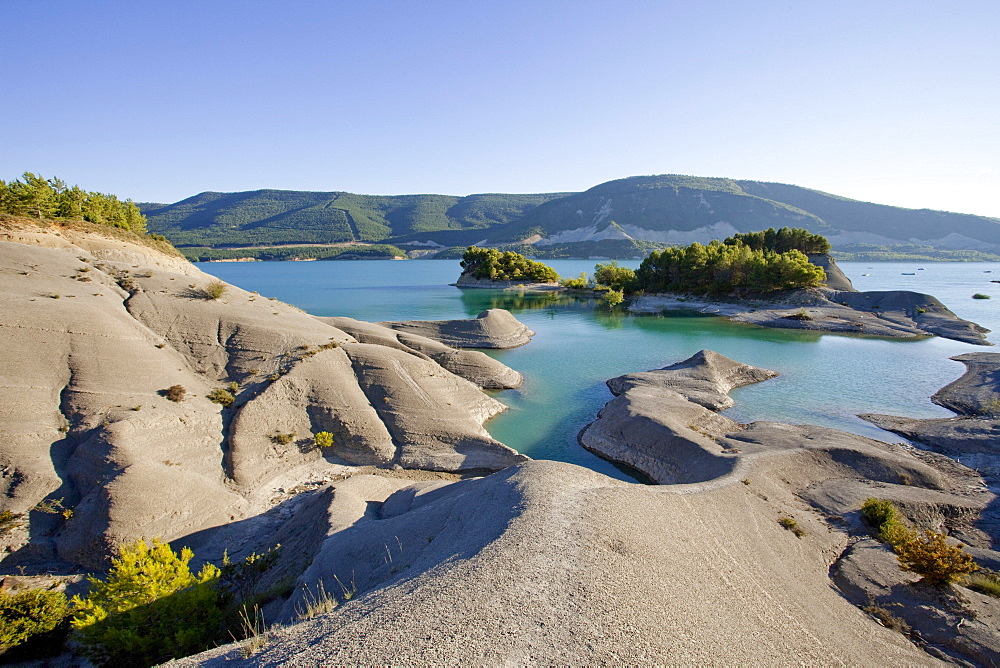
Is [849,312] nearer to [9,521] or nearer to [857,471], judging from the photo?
[857,471]

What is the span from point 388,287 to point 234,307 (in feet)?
282

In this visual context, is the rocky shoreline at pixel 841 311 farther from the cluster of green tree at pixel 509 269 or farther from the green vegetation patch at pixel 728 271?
the cluster of green tree at pixel 509 269

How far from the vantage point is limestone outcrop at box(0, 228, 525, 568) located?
15102 millimetres

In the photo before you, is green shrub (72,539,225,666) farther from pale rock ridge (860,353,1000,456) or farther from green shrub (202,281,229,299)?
pale rock ridge (860,353,1000,456)

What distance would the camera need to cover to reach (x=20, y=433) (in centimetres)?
1598

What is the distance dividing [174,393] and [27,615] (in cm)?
1160

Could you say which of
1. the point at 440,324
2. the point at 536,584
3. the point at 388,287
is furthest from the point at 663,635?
the point at 388,287

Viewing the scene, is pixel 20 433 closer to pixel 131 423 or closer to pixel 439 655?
pixel 131 423

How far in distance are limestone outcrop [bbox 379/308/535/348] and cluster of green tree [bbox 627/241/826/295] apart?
47705mm

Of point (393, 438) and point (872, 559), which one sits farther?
point (393, 438)

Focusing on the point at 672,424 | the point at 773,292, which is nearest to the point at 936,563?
the point at 672,424

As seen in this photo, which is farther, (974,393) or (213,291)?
(974,393)

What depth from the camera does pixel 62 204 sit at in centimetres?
3756

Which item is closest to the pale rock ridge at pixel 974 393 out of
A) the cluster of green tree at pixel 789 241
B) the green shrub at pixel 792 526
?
the green shrub at pixel 792 526
